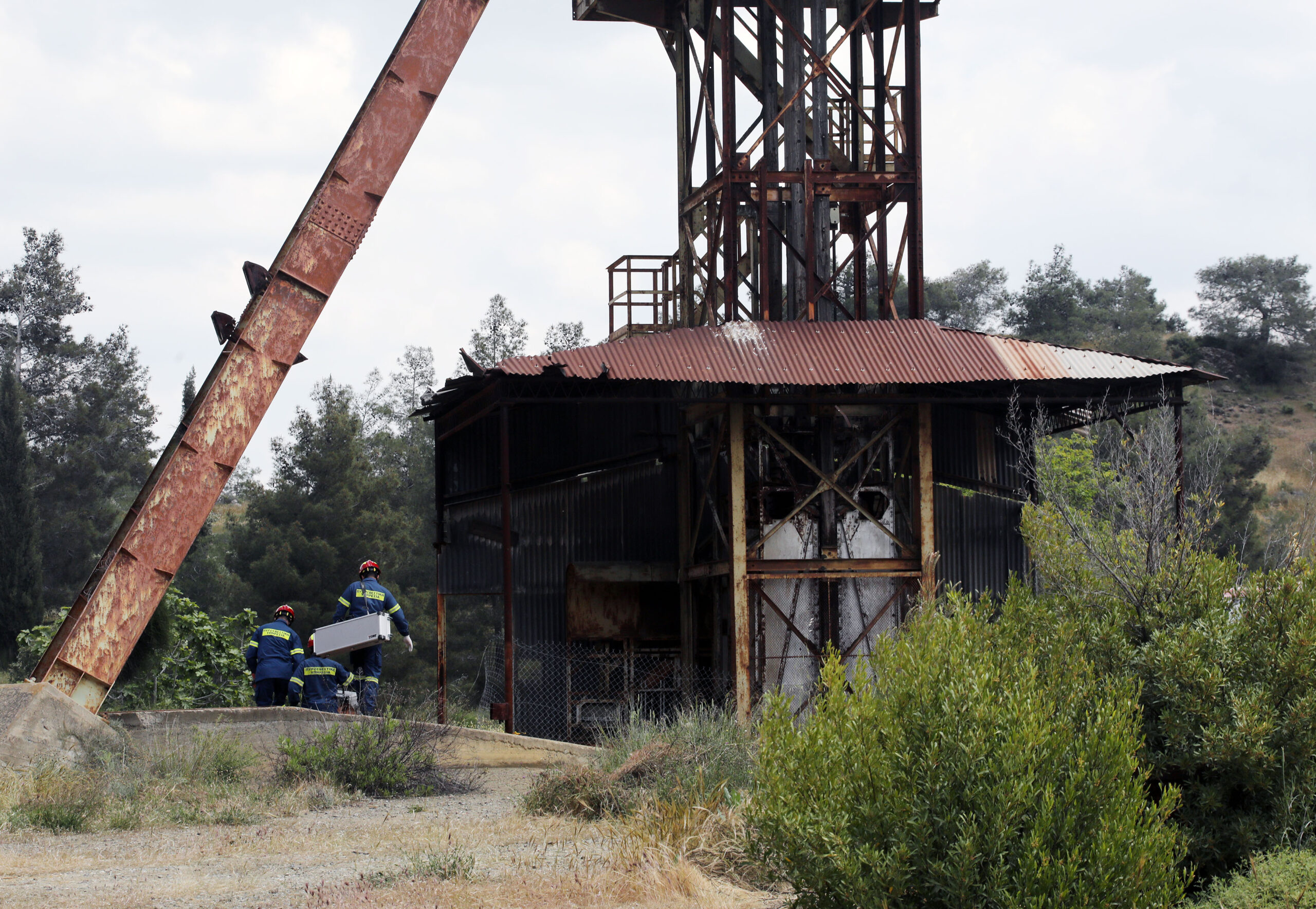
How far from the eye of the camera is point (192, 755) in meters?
14.3

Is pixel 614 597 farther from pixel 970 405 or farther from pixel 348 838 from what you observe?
pixel 348 838

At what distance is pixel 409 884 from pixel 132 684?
15724mm

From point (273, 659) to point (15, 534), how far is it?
2917cm

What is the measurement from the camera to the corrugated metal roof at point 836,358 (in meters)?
19.6

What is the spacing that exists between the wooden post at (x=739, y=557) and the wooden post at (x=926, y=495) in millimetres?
2712

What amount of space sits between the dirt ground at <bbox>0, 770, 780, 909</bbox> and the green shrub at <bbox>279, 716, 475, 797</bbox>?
41.8 inches

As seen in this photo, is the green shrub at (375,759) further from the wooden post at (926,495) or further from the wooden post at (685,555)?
the wooden post at (926,495)

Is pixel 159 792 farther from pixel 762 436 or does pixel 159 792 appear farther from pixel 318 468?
pixel 318 468

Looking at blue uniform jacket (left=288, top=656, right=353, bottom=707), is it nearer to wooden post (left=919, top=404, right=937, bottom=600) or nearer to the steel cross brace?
the steel cross brace

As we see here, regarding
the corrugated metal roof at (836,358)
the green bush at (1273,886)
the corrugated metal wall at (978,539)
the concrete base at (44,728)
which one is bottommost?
the green bush at (1273,886)

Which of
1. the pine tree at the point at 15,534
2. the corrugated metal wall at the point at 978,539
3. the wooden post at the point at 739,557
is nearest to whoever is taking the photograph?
the wooden post at the point at 739,557

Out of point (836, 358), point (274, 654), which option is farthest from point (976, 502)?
point (274, 654)

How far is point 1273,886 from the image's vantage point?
8375 mm

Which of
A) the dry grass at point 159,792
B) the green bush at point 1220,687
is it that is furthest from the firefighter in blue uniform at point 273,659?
the green bush at point 1220,687
